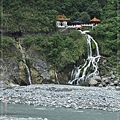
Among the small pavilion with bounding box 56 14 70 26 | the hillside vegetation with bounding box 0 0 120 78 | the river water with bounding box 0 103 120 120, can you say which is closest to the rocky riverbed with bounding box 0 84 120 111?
the river water with bounding box 0 103 120 120

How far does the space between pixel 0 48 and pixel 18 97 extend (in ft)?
41.3

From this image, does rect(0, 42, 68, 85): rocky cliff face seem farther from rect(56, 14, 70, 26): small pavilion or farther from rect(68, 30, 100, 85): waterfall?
rect(56, 14, 70, 26): small pavilion

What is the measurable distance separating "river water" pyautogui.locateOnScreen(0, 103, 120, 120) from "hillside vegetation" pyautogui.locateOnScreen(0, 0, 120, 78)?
52.3ft

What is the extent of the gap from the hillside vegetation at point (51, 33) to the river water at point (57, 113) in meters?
15.9

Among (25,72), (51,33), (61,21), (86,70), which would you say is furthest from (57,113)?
(61,21)

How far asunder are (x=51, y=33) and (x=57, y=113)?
24.5 metres

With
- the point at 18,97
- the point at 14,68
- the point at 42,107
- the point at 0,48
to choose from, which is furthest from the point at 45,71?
the point at 42,107

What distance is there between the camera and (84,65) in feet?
118

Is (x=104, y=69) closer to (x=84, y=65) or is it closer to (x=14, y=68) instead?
(x=84, y=65)

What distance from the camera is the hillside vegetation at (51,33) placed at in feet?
116

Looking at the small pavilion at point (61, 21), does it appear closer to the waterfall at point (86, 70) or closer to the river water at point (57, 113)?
the waterfall at point (86, 70)

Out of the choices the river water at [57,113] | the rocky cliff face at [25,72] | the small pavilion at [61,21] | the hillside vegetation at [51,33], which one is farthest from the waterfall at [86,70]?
the river water at [57,113]

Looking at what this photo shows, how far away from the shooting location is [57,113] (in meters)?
17.6

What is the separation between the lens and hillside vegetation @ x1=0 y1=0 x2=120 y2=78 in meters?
35.4
